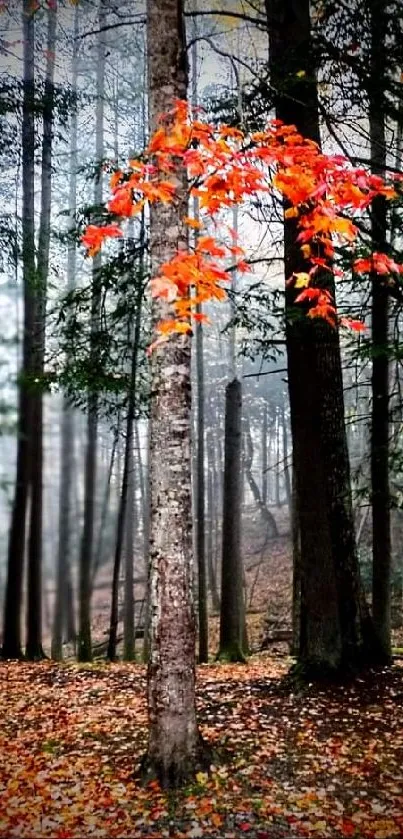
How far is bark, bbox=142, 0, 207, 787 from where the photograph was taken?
3795 millimetres

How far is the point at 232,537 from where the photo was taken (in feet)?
Result: 35.9

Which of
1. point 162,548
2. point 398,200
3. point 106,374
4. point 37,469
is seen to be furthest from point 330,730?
point 37,469

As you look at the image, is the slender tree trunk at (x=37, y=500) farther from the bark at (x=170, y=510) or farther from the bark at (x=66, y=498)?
the bark at (x=170, y=510)

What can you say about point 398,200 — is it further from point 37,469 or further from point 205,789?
point 37,469

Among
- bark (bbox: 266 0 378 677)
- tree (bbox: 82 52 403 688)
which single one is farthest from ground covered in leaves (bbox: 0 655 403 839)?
tree (bbox: 82 52 403 688)

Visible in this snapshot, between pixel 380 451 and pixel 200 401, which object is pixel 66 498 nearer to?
pixel 200 401

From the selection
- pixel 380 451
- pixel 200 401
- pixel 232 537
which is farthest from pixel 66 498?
pixel 380 451

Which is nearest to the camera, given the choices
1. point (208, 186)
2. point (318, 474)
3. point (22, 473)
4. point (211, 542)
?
point (208, 186)

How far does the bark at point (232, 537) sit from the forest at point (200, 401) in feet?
0.15

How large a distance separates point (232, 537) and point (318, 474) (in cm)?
507

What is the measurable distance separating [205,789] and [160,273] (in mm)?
3540

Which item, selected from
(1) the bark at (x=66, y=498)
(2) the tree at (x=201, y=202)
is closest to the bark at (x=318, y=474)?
(2) the tree at (x=201, y=202)

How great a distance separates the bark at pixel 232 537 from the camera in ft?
35.7

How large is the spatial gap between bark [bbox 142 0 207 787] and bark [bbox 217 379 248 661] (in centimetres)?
692
